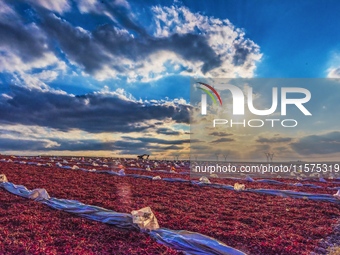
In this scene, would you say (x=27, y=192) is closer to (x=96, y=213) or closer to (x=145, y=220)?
(x=96, y=213)

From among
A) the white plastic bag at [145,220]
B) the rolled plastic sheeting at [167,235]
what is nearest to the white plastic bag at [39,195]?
the rolled plastic sheeting at [167,235]

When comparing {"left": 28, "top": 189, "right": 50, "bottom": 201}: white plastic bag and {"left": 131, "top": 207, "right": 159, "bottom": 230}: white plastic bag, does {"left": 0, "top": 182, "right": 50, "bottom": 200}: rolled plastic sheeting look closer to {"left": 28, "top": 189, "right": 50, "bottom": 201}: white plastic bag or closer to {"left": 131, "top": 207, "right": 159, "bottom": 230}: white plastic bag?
{"left": 28, "top": 189, "right": 50, "bottom": 201}: white plastic bag

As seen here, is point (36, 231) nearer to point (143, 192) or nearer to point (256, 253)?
point (256, 253)

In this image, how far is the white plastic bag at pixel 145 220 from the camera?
6.12 metres

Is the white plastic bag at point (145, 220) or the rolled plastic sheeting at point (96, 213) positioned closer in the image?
the white plastic bag at point (145, 220)

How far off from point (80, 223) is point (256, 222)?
172 inches

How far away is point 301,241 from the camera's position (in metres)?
6.19

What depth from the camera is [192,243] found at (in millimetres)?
5332

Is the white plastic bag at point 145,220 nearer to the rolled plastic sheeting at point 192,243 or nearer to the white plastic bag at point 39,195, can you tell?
the rolled plastic sheeting at point 192,243

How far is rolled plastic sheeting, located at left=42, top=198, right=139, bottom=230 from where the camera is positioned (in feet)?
Answer: 21.2

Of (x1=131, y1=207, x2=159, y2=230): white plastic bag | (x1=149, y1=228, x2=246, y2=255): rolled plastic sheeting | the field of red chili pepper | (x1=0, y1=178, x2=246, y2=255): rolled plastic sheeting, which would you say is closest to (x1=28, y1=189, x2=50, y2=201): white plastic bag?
the field of red chili pepper

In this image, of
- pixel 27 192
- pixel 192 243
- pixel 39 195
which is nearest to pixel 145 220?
pixel 192 243

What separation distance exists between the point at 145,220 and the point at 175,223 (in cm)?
114

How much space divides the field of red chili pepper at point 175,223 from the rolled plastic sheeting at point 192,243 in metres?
0.22
